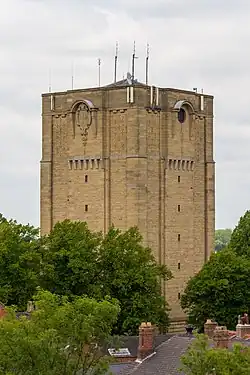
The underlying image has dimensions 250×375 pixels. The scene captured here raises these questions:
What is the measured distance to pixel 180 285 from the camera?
117125 mm

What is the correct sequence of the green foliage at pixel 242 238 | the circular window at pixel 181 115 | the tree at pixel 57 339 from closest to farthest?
the tree at pixel 57 339, the green foliage at pixel 242 238, the circular window at pixel 181 115

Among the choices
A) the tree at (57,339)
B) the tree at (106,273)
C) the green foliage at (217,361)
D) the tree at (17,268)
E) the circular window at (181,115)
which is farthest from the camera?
the circular window at (181,115)

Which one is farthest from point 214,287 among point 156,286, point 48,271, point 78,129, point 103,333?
point 103,333

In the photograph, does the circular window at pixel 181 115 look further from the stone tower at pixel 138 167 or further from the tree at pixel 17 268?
the tree at pixel 17 268

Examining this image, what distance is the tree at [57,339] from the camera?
53438 millimetres

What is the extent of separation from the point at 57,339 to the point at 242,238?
Result: 207 ft

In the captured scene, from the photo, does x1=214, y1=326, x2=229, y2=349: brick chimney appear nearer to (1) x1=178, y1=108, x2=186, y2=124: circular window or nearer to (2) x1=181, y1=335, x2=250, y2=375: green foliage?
(2) x1=181, y1=335, x2=250, y2=375: green foliage

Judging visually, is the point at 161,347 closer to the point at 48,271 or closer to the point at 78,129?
the point at 48,271

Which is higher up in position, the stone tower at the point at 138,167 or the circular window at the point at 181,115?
the circular window at the point at 181,115

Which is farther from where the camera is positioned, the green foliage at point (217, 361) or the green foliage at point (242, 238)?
the green foliage at point (242, 238)

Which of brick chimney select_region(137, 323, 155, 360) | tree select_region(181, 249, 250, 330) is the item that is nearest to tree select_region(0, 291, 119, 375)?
brick chimney select_region(137, 323, 155, 360)

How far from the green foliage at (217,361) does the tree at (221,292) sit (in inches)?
1893

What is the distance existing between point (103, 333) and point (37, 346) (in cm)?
323

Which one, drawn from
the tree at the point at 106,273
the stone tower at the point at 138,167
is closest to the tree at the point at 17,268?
the tree at the point at 106,273
